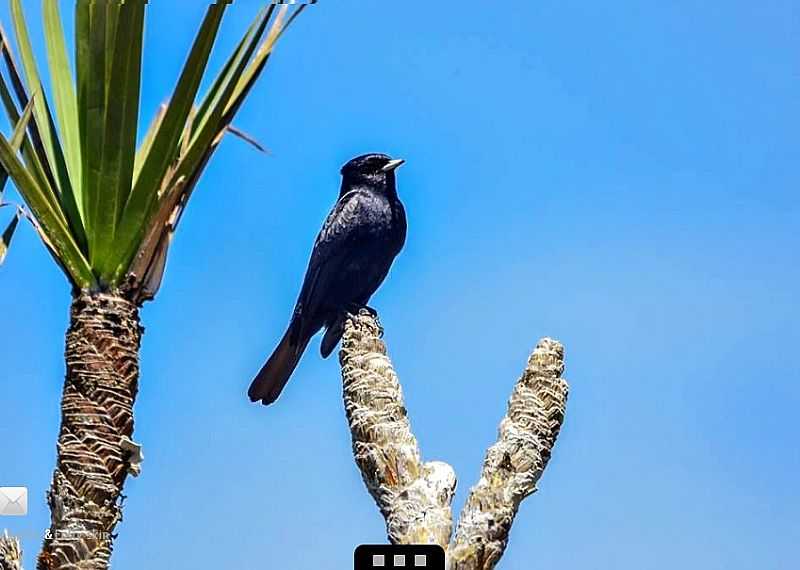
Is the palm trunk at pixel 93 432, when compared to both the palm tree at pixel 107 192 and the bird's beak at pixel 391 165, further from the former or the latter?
the bird's beak at pixel 391 165

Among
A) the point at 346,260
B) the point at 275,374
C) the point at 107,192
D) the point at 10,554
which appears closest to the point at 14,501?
the point at 10,554

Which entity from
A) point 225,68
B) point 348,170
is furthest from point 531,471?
point 348,170

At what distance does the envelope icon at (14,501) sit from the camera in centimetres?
496

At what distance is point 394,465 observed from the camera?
5.02 meters

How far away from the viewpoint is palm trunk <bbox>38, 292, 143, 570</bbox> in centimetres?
524

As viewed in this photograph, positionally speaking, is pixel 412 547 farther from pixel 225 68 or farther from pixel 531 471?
pixel 225 68

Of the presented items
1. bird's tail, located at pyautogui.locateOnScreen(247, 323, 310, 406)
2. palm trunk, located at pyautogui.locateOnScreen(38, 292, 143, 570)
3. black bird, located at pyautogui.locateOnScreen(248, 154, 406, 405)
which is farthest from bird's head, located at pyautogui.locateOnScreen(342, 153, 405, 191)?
palm trunk, located at pyautogui.locateOnScreen(38, 292, 143, 570)

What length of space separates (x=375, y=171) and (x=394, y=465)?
149 inches

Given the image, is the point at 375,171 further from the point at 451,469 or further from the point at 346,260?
the point at 451,469

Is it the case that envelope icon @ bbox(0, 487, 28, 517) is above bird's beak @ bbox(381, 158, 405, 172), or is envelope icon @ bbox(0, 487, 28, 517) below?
below

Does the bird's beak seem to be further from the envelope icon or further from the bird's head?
the envelope icon

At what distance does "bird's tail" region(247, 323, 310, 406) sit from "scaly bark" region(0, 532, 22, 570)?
104 inches

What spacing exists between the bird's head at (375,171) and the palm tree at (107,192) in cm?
274

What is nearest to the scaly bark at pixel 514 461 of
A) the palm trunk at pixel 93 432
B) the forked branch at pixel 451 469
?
the forked branch at pixel 451 469
